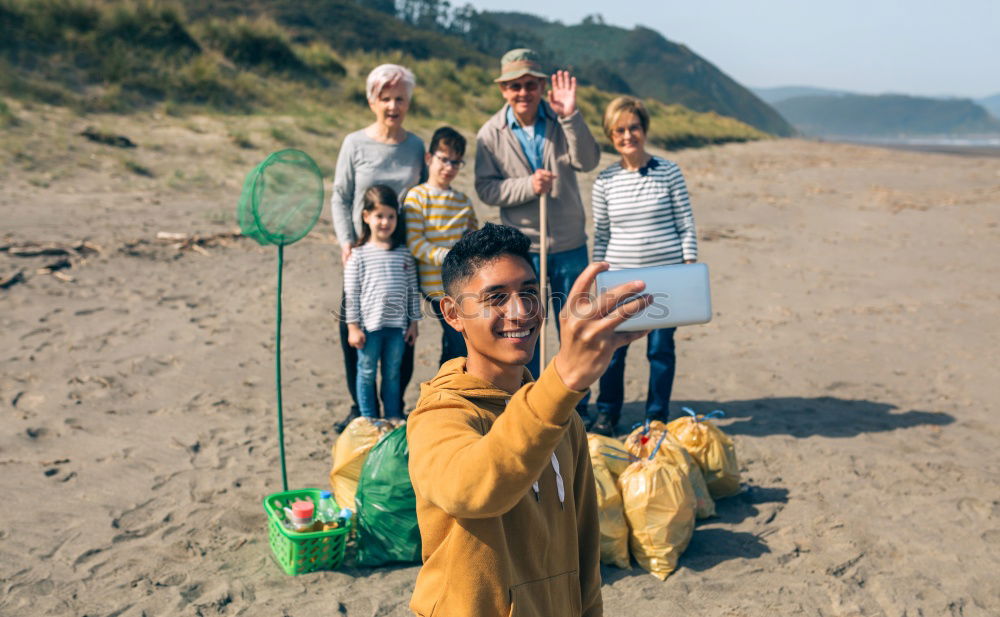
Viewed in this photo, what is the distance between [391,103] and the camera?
4.54m

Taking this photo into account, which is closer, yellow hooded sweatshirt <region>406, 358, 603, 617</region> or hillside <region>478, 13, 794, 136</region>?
yellow hooded sweatshirt <region>406, 358, 603, 617</region>

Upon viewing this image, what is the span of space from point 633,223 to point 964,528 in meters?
2.29

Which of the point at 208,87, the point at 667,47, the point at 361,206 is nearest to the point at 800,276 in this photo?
the point at 361,206

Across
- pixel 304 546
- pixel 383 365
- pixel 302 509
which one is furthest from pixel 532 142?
pixel 304 546

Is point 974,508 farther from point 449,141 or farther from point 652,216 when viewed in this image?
point 449,141

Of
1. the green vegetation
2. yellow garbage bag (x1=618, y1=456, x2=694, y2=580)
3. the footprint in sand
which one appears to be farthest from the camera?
the green vegetation

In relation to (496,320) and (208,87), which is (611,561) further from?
(208,87)

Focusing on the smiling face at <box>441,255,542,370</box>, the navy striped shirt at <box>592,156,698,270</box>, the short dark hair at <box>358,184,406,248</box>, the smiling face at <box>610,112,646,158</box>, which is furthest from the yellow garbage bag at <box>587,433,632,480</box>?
the smiling face at <box>441,255,542,370</box>

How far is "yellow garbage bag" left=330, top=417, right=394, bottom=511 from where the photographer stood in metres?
4.07

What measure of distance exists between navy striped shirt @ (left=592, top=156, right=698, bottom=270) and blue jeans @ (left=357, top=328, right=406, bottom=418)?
1.31 metres

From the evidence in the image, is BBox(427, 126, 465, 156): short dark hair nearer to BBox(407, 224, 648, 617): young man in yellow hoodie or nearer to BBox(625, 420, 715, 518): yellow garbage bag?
BBox(625, 420, 715, 518): yellow garbage bag

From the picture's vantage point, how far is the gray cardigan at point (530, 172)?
15.6 feet

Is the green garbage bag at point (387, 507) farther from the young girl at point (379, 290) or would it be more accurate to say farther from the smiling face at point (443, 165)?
the smiling face at point (443, 165)

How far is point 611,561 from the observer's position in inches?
149
